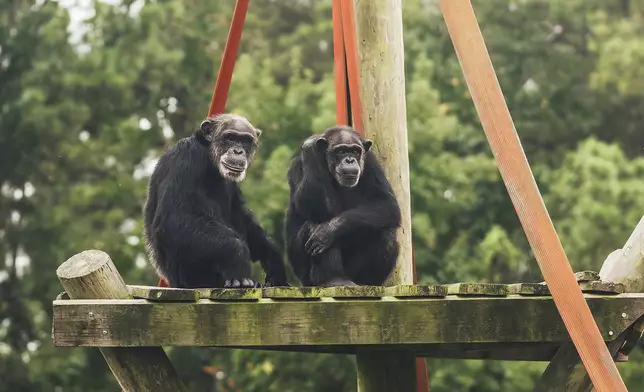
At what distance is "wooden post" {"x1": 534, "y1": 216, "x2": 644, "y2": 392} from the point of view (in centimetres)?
666

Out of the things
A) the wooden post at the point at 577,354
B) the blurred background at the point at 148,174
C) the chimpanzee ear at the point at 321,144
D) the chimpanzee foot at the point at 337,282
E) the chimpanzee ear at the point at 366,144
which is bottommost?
the wooden post at the point at 577,354

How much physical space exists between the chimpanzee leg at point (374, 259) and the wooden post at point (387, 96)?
14.7 inches

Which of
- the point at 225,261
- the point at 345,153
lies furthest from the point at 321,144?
the point at 225,261

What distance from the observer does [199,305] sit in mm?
6238

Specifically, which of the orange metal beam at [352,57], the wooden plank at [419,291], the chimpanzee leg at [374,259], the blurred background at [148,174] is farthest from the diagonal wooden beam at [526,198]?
the blurred background at [148,174]

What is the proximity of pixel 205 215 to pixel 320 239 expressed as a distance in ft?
2.41

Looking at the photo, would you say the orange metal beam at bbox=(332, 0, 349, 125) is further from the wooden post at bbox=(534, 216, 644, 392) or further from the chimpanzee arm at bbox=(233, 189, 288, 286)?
the wooden post at bbox=(534, 216, 644, 392)

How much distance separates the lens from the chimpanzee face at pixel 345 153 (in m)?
7.89

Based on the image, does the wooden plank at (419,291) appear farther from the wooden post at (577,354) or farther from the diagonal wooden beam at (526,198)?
the wooden post at (577,354)

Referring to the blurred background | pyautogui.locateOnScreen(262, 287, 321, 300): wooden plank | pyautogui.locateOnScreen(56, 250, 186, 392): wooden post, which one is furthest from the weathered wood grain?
the blurred background

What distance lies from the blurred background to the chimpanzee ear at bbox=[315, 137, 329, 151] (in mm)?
Result: 10109

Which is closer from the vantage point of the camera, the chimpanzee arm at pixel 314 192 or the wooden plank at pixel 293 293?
the wooden plank at pixel 293 293

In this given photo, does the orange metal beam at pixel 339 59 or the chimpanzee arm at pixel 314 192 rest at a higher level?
the orange metal beam at pixel 339 59

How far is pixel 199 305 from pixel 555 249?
1799 mm
